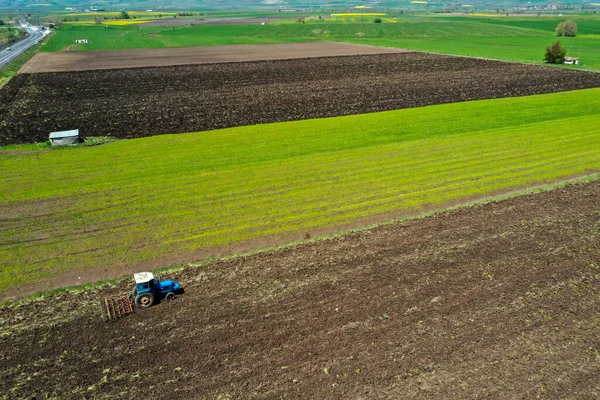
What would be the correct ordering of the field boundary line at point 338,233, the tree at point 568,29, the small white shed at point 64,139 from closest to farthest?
1. the field boundary line at point 338,233
2. the small white shed at point 64,139
3. the tree at point 568,29

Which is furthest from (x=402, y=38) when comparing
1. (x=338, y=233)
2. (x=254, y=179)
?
(x=338, y=233)

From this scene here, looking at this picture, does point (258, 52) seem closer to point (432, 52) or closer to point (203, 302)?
point (432, 52)

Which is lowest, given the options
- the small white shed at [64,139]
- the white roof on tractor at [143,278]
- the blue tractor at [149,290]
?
the blue tractor at [149,290]

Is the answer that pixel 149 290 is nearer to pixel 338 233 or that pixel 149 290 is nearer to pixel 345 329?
pixel 345 329

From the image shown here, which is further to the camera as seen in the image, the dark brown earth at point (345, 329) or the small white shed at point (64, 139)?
the small white shed at point (64, 139)

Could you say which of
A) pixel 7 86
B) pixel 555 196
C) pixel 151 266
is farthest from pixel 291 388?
pixel 7 86

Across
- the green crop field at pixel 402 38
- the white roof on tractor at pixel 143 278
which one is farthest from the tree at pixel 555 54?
the white roof on tractor at pixel 143 278

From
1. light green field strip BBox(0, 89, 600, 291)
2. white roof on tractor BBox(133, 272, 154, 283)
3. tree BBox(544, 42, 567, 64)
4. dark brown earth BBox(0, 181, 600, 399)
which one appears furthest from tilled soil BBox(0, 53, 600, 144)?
dark brown earth BBox(0, 181, 600, 399)

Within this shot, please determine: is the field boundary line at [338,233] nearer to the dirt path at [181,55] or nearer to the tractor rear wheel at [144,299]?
the tractor rear wheel at [144,299]
